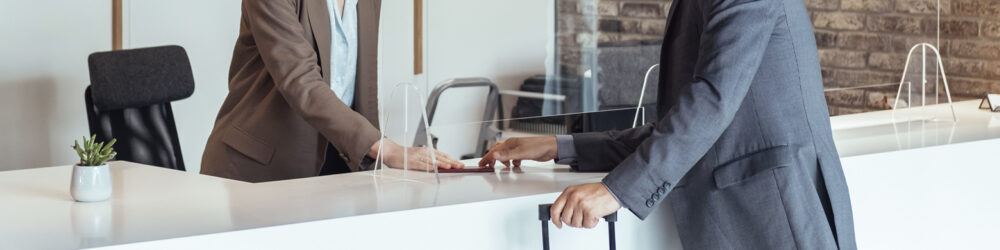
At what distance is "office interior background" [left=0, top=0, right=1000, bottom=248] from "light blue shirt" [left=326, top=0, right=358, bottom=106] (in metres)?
1.77

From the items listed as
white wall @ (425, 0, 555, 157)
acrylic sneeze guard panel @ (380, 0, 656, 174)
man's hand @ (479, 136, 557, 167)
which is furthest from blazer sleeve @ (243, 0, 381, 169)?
white wall @ (425, 0, 555, 157)

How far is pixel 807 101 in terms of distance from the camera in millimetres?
1801

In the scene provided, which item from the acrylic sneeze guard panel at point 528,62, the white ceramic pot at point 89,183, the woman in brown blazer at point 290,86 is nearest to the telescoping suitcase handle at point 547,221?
the woman in brown blazer at point 290,86

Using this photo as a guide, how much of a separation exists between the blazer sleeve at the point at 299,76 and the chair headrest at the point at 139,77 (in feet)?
3.40

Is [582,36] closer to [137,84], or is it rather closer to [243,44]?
[137,84]

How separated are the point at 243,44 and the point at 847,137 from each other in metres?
1.45

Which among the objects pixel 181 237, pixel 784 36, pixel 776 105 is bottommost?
pixel 181 237

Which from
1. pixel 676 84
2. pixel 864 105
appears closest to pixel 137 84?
pixel 676 84

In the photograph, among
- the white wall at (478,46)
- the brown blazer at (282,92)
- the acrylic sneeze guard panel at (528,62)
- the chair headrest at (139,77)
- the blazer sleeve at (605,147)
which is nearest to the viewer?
the blazer sleeve at (605,147)

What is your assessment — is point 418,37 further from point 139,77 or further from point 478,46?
point 139,77

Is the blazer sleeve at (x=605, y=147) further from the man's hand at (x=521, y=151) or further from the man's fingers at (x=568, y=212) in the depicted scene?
the man's fingers at (x=568, y=212)

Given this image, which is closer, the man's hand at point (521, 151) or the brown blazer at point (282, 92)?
the man's hand at point (521, 151)

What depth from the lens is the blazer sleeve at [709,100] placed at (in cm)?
174

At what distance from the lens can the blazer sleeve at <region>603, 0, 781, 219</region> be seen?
5.71ft
